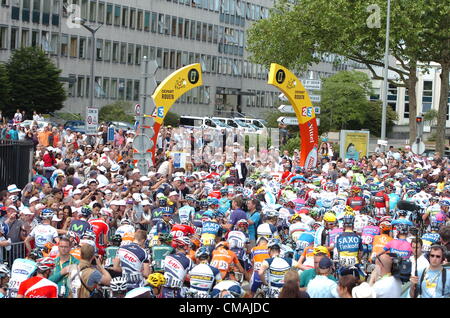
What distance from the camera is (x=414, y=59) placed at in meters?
51.9

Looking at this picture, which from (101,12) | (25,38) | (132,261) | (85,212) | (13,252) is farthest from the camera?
(101,12)

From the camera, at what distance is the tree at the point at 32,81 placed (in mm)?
59625

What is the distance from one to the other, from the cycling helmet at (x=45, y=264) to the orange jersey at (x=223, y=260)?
2.18 meters

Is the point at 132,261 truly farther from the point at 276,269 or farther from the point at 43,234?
the point at 43,234

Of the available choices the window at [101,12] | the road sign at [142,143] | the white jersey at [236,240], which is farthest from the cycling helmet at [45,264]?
the window at [101,12]

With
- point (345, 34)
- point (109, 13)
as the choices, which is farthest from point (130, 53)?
point (345, 34)

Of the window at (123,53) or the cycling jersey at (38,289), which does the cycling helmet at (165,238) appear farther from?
the window at (123,53)

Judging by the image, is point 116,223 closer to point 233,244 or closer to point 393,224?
point 233,244

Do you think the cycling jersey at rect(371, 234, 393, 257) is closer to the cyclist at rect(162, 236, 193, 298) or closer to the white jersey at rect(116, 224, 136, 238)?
the cyclist at rect(162, 236, 193, 298)

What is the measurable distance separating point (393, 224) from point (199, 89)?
6808cm

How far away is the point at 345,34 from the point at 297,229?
36.6m

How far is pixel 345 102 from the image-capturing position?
3263 inches

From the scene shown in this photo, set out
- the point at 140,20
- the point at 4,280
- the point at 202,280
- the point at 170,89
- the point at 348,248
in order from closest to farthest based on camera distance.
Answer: the point at 4,280, the point at 202,280, the point at 348,248, the point at 170,89, the point at 140,20

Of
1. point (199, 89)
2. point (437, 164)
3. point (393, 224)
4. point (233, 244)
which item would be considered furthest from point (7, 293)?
point (199, 89)
